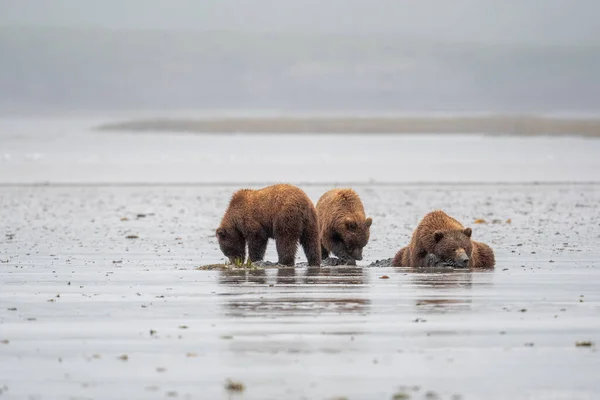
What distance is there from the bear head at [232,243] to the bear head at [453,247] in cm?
285

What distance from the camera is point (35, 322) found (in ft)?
37.7

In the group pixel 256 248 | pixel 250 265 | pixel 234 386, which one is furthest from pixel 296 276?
pixel 234 386

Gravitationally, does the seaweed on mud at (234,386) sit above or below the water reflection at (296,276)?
below

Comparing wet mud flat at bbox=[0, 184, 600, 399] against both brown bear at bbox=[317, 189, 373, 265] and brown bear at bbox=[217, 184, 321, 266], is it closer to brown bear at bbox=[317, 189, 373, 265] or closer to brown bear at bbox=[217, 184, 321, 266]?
brown bear at bbox=[217, 184, 321, 266]

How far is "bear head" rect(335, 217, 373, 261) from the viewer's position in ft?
62.7

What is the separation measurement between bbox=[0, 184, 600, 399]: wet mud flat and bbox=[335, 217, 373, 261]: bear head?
0.81m

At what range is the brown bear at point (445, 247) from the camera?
17828mm

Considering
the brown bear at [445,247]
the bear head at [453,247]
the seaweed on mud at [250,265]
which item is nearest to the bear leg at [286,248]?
the seaweed on mud at [250,265]

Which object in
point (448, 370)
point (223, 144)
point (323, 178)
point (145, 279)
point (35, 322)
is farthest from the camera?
point (223, 144)

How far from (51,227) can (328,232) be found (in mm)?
11049

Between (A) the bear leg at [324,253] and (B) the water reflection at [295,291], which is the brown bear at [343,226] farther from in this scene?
(B) the water reflection at [295,291]

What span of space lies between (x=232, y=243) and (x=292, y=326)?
7771 mm

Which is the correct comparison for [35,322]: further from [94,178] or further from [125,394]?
[94,178]

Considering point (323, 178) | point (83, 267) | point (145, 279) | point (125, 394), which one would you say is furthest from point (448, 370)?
point (323, 178)
